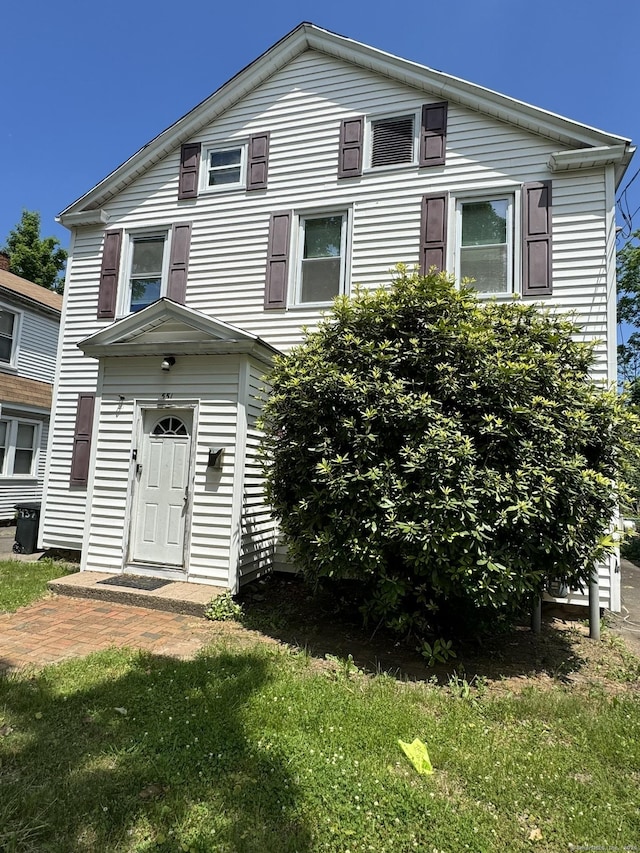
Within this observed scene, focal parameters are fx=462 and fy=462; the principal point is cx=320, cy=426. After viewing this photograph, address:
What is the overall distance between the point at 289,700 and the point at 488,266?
250 inches

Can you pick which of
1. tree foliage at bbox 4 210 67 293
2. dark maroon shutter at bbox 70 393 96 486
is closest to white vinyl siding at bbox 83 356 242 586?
dark maroon shutter at bbox 70 393 96 486

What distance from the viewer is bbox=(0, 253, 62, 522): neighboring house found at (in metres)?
12.8

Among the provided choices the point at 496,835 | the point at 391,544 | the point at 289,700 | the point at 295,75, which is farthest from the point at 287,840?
the point at 295,75

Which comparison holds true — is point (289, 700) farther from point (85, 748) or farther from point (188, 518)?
point (188, 518)

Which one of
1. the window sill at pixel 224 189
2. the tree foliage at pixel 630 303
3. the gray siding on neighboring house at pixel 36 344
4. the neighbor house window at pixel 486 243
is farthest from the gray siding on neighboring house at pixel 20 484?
the tree foliage at pixel 630 303

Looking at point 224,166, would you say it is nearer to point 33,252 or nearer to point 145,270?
point 145,270

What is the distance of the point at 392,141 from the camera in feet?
24.8

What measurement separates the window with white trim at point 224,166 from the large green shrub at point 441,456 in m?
4.77

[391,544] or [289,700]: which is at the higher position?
[391,544]

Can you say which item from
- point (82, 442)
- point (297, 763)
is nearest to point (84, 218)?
point (82, 442)

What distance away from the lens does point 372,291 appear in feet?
23.5

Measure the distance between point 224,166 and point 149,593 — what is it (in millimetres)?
7344

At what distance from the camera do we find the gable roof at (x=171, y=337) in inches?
236

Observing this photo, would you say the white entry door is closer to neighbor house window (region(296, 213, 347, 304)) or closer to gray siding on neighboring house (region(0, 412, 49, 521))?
neighbor house window (region(296, 213, 347, 304))
